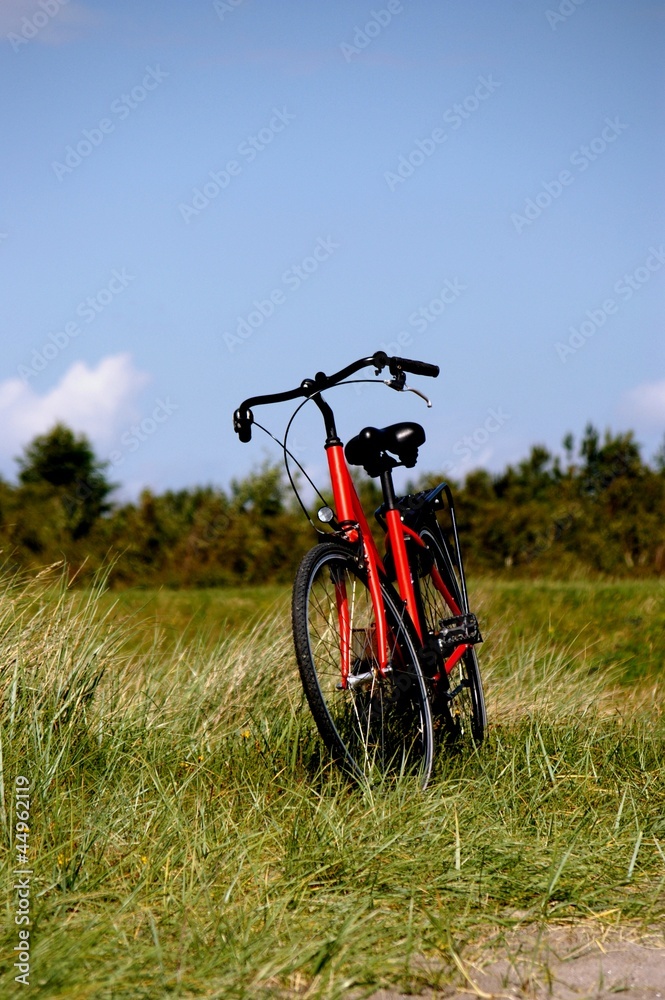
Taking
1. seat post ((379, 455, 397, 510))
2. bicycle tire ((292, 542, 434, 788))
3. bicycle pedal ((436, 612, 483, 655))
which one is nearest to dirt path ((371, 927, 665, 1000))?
bicycle tire ((292, 542, 434, 788))

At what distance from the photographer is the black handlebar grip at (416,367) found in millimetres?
4656

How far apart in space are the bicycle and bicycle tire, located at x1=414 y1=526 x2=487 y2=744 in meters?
0.06

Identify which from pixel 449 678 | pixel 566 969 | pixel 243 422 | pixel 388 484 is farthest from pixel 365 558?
pixel 566 969

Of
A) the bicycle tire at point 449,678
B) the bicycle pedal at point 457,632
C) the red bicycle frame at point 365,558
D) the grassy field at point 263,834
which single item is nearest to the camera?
the grassy field at point 263,834

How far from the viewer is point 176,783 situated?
428 centimetres

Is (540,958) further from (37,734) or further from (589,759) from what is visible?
(37,734)

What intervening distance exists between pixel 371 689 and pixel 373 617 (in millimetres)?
320

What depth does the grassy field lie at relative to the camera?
9.89 feet

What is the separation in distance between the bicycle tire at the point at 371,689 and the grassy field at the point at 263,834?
0.14 meters

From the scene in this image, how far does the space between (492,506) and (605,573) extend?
6.20ft

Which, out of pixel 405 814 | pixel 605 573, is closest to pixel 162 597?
pixel 605 573

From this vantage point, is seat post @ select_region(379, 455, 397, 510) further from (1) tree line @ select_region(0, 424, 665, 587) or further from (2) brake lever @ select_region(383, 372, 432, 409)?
(1) tree line @ select_region(0, 424, 665, 587)

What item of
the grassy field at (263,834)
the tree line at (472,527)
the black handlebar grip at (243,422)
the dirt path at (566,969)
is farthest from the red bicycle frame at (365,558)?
the tree line at (472,527)

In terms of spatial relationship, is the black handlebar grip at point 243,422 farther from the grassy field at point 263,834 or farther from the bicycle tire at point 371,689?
the grassy field at point 263,834
